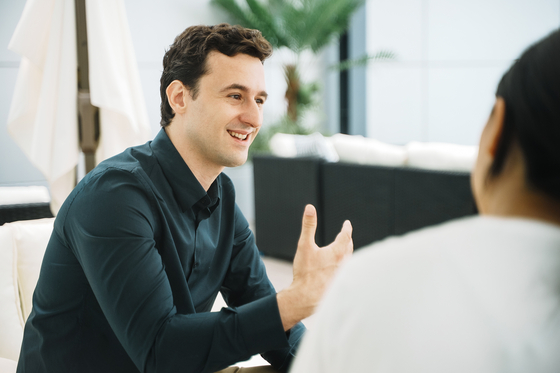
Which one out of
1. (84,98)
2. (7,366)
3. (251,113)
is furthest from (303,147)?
(7,366)

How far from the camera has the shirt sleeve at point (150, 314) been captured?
798mm

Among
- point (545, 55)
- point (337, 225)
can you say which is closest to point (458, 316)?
point (545, 55)

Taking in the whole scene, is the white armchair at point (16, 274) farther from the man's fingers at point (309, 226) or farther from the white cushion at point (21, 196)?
the man's fingers at point (309, 226)

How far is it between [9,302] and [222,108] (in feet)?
2.40

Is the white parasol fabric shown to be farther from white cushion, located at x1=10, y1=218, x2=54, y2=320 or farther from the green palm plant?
the green palm plant

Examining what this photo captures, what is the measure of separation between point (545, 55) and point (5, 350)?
1340 mm

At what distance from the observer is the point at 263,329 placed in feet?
2.64

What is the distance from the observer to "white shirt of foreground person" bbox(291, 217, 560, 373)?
36 centimetres

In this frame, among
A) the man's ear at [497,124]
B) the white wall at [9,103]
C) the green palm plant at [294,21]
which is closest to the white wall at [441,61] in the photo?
the green palm plant at [294,21]

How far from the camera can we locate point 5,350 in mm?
1225

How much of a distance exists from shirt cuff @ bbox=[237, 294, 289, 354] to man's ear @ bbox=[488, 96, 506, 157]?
1.65ft

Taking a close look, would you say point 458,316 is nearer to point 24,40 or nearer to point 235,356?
point 235,356

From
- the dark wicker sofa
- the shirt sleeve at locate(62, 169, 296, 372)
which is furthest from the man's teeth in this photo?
the dark wicker sofa

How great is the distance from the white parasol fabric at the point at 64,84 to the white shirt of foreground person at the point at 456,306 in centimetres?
160
